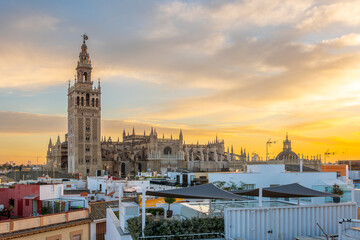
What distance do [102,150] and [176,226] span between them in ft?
275

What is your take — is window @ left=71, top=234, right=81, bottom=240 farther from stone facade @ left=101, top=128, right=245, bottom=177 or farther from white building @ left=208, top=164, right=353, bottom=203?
stone facade @ left=101, top=128, right=245, bottom=177

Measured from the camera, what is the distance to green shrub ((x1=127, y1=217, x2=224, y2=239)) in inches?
350

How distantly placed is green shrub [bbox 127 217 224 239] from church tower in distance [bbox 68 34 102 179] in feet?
234

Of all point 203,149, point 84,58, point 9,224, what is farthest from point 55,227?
point 203,149

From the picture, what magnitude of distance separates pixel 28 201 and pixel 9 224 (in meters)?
8.48

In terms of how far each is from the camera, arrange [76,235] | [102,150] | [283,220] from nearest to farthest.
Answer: [283,220] → [76,235] → [102,150]

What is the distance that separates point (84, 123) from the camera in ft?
268

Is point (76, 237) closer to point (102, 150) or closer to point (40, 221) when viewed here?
point (40, 221)

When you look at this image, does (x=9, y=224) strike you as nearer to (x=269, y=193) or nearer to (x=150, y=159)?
(x=269, y=193)

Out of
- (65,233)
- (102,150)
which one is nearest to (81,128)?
(102,150)

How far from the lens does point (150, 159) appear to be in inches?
3558

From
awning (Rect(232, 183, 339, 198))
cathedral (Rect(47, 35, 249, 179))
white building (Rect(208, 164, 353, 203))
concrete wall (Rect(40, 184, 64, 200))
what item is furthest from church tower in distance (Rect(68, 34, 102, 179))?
awning (Rect(232, 183, 339, 198))

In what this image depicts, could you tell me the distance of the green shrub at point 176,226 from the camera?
350 inches

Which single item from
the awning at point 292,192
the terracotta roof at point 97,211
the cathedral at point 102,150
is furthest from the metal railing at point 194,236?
the cathedral at point 102,150
